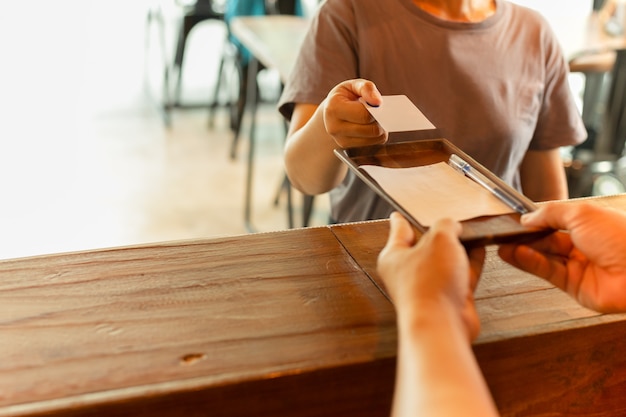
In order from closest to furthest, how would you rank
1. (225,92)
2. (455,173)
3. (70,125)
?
(455,173) → (70,125) → (225,92)

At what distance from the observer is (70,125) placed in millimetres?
3512

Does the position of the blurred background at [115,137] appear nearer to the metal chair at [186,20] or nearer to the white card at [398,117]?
the metal chair at [186,20]

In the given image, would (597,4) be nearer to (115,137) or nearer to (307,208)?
(307,208)

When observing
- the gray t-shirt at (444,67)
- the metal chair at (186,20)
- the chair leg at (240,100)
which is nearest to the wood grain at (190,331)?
the gray t-shirt at (444,67)

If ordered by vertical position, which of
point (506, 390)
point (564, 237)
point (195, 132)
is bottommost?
point (195, 132)

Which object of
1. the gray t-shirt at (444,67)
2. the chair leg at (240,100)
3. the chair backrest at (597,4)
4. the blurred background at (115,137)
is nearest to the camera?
the gray t-shirt at (444,67)

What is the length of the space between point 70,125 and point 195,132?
689mm

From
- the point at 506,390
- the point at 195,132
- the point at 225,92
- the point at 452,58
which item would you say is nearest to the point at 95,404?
the point at 506,390

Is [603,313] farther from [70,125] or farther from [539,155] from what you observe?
[70,125]

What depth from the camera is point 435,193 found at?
0.64 metres

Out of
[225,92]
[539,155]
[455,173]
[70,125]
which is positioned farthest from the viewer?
[225,92]

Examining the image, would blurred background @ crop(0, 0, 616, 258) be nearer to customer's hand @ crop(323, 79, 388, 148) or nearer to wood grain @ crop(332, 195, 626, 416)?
customer's hand @ crop(323, 79, 388, 148)

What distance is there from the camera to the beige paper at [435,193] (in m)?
0.59

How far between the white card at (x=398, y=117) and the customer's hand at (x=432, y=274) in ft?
0.69
